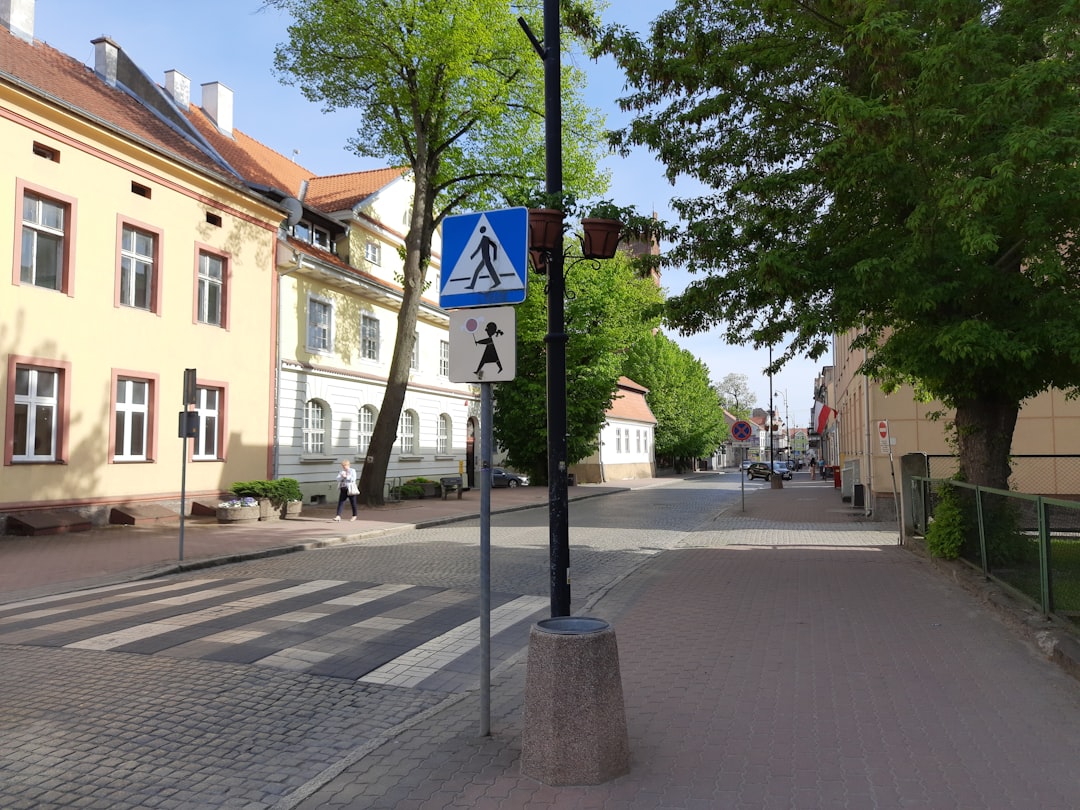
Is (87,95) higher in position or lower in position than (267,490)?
higher

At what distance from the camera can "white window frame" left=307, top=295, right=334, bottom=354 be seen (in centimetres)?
2502

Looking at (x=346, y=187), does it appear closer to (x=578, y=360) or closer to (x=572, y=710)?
(x=578, y=360)

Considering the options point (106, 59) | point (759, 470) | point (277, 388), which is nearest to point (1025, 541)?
point (277, 388)

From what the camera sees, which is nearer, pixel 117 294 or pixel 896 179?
pixel 896 179

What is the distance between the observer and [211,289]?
20.9 m

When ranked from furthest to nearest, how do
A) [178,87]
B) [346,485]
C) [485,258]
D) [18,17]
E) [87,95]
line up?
[178,87], [18,17], [346,485], [87,95], [485,258]

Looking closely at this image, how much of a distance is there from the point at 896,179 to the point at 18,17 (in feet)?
66.6

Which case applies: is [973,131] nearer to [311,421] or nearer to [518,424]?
[311,421]

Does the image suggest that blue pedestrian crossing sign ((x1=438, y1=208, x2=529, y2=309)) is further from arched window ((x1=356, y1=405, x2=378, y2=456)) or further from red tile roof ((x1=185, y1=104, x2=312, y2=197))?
arched window ((x1=356, y1=405, x2=378, y2=456))

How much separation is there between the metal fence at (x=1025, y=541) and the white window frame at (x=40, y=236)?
16.7m

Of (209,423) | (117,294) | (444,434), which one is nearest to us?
(117,294)

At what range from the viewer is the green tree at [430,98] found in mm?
21375

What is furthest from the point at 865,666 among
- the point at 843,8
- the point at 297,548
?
the point at 297,548

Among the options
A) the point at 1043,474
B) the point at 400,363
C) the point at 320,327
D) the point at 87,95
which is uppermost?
the point at 87,95
